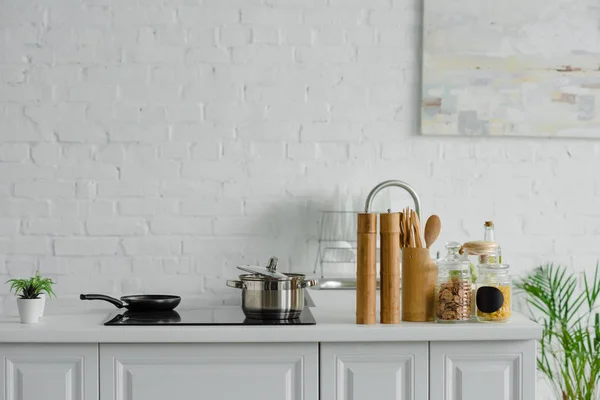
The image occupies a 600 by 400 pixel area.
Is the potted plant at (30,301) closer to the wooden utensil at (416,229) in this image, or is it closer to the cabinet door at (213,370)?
the cabinet door at (213,370)

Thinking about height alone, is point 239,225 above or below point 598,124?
below

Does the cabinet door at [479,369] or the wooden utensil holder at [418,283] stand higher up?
the wooden utensil holder at [418,283]

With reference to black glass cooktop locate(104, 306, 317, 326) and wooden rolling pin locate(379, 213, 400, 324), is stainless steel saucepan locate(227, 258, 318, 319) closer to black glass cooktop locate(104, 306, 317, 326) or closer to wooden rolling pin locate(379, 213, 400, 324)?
black glass cooktop locate(104, 306, 317, 326)

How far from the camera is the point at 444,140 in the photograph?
3.07 m

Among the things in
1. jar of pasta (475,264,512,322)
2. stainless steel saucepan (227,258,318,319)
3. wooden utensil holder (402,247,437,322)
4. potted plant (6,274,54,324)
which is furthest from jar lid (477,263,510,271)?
potted plant (6,274,54,324)

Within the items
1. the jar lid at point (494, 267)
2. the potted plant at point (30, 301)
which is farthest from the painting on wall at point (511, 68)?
the potted plant at point (30, 301)

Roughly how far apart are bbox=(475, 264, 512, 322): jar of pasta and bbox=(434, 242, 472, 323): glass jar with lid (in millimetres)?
38

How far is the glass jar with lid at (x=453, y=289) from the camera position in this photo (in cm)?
220

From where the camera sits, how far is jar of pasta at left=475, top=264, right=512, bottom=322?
7.14 ft

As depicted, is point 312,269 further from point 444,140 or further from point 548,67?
point 548,67

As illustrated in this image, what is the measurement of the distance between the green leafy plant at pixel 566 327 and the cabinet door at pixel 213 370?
121cm

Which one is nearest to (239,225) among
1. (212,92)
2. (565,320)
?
(212,92)

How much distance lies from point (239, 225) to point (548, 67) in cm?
144

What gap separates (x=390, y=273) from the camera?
2191 mm
